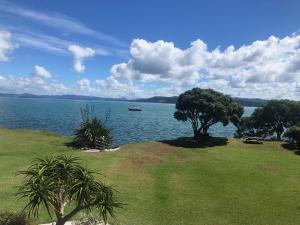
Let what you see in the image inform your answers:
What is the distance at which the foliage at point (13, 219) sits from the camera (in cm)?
1572

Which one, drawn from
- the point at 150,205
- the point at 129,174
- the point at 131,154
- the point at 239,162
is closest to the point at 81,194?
the point at 150,205

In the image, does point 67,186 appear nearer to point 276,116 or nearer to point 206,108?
point 206,108

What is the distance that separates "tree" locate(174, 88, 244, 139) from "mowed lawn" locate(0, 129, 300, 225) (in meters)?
7.08

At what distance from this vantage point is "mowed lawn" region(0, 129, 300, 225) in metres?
20.1

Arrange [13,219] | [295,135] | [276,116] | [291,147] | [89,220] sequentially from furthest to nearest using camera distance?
[276,116]
[295,135]
[291,147]
[89,220]
[13,219]

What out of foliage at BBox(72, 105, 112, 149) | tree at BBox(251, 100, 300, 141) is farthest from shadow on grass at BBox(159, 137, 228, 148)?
tree at BBox(251, 100, 300, 141)

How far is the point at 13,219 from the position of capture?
16.2 m

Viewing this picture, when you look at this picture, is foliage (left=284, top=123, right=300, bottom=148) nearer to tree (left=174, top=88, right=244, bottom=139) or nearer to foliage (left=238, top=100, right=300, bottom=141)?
tree (left=174, top=88, right=244, bottom=139)

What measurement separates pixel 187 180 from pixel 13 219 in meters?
15.6

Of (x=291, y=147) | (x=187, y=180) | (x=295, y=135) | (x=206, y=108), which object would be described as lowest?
(x=187, y=180)

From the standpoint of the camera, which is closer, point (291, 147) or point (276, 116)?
point (291, 147)

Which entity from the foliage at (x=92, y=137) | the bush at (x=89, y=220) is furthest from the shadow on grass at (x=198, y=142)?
the bush at (x=89, y=220)

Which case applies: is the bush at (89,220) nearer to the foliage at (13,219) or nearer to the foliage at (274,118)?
the foliage at (13,219)

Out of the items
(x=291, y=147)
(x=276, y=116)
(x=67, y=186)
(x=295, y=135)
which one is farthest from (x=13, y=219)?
(x=276, y=116)
